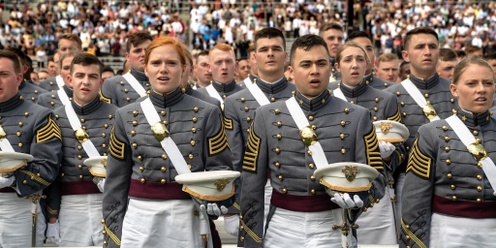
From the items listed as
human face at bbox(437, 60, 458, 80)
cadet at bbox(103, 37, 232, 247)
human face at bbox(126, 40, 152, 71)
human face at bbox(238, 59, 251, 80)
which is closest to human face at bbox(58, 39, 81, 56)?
human face at bbox(126, 40, 152, 71)

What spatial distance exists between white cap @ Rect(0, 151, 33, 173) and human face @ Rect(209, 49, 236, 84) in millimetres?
3802

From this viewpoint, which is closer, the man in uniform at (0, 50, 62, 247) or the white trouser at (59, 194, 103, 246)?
the man in uniform at (0, 50, 62, 247)

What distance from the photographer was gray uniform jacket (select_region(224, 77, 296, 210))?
9.27 metres

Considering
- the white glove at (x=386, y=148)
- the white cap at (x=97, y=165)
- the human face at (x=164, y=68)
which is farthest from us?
the white cap at (x=97, y=165)

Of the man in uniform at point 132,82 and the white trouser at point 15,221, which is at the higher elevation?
the man in uniform at point 132,82

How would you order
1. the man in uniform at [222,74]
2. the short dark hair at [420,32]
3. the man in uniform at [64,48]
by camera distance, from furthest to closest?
the man in uniform at [64,48], the man in uniform at [222,74], the short dark hair at [420,32]

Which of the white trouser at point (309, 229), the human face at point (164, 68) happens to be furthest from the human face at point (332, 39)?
the white trouser at point (309, 229)

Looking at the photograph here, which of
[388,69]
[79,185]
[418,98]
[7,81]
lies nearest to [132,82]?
[79,185]

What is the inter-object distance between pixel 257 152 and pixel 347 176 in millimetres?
759

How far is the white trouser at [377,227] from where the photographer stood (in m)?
9.34

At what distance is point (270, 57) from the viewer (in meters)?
9.68

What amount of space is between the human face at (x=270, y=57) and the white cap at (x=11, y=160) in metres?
2.68

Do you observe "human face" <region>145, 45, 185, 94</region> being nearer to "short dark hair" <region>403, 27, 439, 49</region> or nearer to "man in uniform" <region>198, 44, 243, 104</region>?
"short dark hair" <region>403, 27, 439, 49</region>

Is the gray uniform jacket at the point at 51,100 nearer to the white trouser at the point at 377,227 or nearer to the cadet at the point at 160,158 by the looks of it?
the white trouser at the point at 377,227
